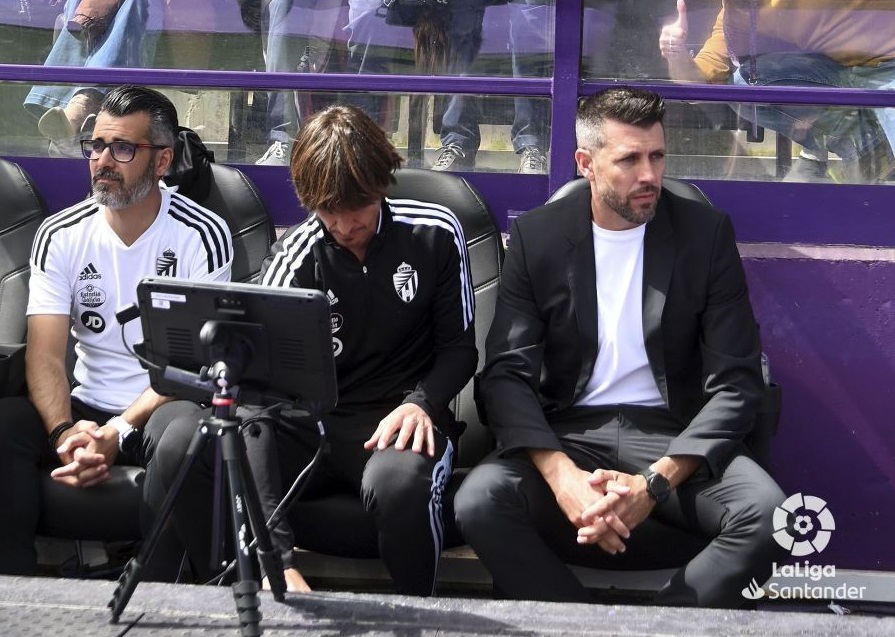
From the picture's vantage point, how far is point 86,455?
10.8 feet

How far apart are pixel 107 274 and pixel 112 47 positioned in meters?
0.97

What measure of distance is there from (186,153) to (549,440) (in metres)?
1.56

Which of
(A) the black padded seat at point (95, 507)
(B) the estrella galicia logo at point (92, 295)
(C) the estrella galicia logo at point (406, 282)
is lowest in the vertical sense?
(A) the black padded seat at point (95, 507)

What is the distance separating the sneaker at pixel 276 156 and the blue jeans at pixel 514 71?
1.79 ft

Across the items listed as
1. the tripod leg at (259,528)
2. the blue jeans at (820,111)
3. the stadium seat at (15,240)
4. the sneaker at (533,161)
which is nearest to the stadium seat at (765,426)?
the blue jeans at (820,111)

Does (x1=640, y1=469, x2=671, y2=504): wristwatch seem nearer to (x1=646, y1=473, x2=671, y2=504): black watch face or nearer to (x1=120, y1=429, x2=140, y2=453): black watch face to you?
(x1=646, y1=473, x2=671, y2=504): black watch face

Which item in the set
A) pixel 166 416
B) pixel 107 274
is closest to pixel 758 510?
pixel 166 416

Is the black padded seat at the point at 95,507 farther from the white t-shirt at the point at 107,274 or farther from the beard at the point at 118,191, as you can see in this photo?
the beard at the point at 118,191

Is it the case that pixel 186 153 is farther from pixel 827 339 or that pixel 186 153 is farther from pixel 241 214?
pixel 827 339

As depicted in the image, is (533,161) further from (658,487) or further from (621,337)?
(658,487)

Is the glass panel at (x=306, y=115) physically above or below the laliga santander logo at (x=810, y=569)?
above

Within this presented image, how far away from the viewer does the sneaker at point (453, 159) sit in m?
3.99

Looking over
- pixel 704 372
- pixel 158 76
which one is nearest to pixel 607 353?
pixel 704 372

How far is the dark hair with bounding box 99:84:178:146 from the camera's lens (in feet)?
12.0
